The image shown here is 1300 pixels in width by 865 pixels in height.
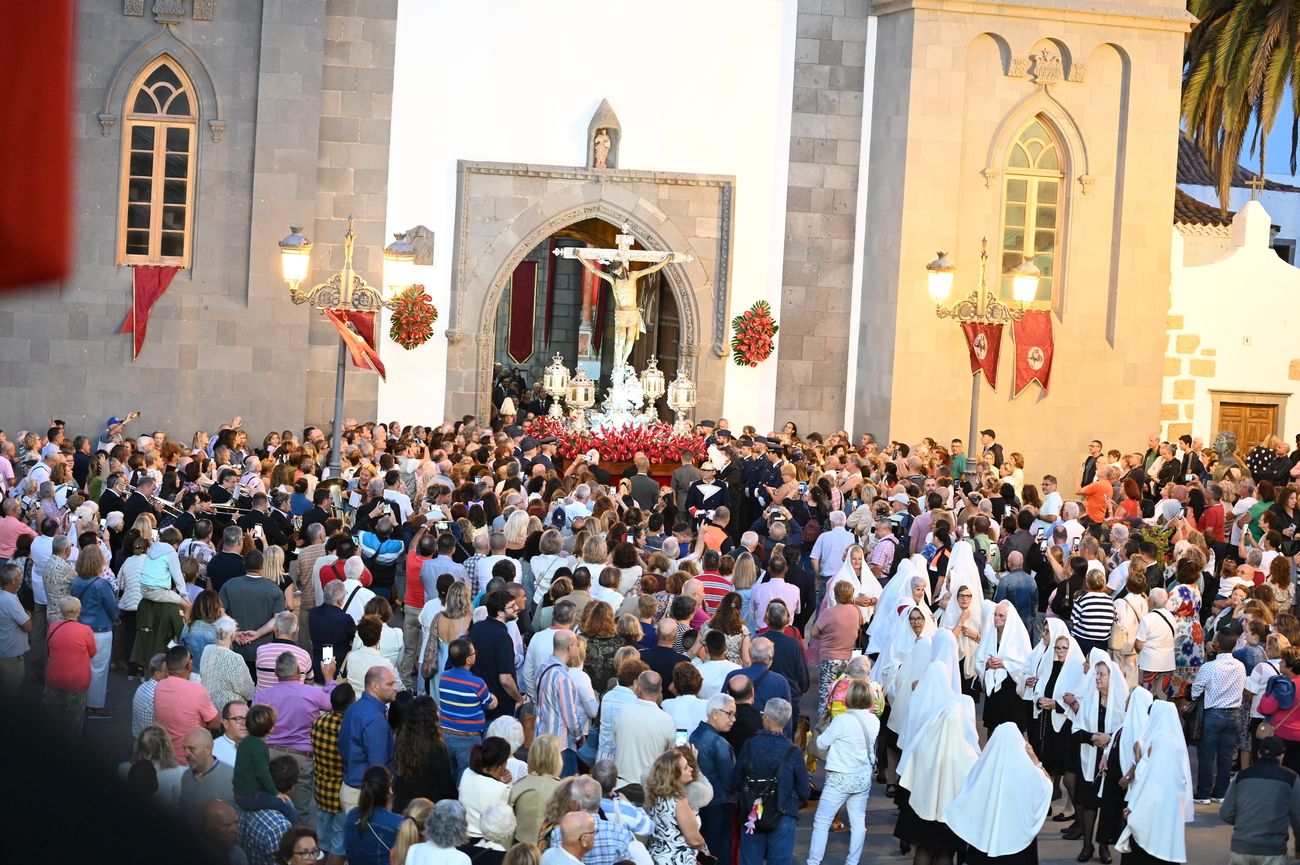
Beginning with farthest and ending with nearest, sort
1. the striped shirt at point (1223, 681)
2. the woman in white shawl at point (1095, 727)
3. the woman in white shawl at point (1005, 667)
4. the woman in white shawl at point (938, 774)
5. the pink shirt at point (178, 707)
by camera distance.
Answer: the striped shirt at point (1223, 681)
the woman in white shawl at point (1005, 667)
the woman in white shawl at point (1095, 727)
the woman in white shawl at point (938, 774)
the pink shirt at point (178, 707)

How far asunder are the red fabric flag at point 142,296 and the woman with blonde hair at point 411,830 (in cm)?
1713

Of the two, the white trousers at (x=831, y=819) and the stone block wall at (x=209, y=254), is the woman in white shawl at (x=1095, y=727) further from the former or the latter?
the stone block wall at (x=209, y=254)

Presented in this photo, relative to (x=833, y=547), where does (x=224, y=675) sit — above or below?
below

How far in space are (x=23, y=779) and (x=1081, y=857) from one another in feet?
35.6

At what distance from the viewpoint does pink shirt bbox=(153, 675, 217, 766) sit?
30.5 ft

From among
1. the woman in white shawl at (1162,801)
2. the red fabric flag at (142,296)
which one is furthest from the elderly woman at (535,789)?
the red fabric flag at (142,296)

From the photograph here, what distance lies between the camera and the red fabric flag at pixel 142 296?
23078mm

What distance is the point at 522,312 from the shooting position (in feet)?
112

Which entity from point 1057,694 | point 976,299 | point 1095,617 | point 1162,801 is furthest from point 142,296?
point 1162,801

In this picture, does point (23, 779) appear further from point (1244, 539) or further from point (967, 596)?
point (1244, 539)

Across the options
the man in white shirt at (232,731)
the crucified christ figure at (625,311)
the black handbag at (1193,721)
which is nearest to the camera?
the man in white shirt at (232,731)

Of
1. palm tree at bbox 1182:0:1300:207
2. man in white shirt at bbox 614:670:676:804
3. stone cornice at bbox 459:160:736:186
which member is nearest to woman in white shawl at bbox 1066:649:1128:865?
man in white shirt at bbox 614:670:676:804

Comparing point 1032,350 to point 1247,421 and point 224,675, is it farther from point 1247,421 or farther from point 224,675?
point 224,675

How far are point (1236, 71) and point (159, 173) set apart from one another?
59.1 ft
